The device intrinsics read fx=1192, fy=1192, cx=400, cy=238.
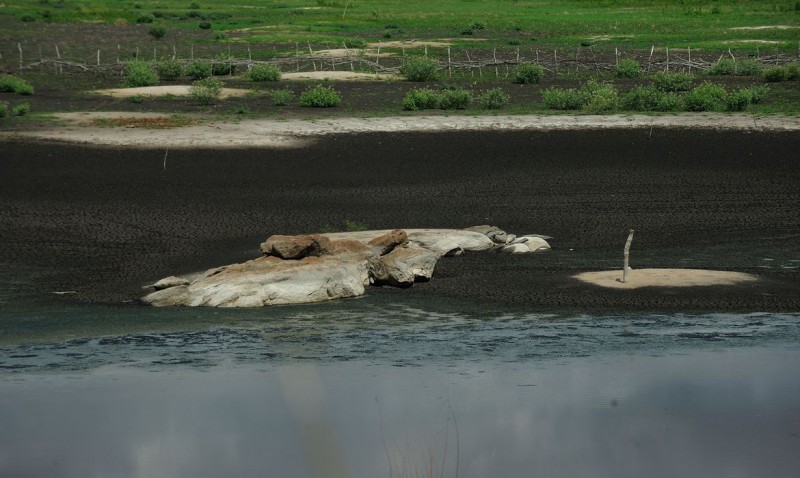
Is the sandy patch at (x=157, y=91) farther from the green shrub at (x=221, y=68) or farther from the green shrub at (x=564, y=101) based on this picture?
the green shrub at (x=564, y=101)

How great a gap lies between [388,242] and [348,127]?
1742cm

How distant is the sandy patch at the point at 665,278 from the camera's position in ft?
78.3

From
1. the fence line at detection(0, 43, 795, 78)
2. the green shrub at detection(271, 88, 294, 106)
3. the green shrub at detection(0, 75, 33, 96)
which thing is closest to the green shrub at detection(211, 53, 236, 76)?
the fence line at detection(0, 43, 795, 78)

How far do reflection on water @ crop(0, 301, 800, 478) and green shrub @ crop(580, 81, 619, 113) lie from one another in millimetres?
24127

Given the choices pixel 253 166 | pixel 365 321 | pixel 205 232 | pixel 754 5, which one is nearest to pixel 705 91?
pixel 253 166

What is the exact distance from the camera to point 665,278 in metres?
24.3

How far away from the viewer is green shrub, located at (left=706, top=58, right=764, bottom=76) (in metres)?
57.0

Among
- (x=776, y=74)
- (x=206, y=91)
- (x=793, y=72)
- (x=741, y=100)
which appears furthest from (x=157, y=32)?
(x=741, y=100)

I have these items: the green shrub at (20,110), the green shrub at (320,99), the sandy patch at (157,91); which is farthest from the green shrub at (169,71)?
the green shrub at (20,110)

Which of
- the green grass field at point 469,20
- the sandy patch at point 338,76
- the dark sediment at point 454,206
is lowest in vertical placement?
the green grass field at point 469,20

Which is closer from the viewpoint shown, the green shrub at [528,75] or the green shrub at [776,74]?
the green shrub at [776,74]

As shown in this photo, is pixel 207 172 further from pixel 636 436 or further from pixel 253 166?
pixel 636 436

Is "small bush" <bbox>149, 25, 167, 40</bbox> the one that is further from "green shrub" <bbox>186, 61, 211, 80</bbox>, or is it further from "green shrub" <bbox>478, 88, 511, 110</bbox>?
"green shrub" <bbox>478, 88, 511, 110</bbox>

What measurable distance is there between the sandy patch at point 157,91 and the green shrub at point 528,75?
12.8 meters
